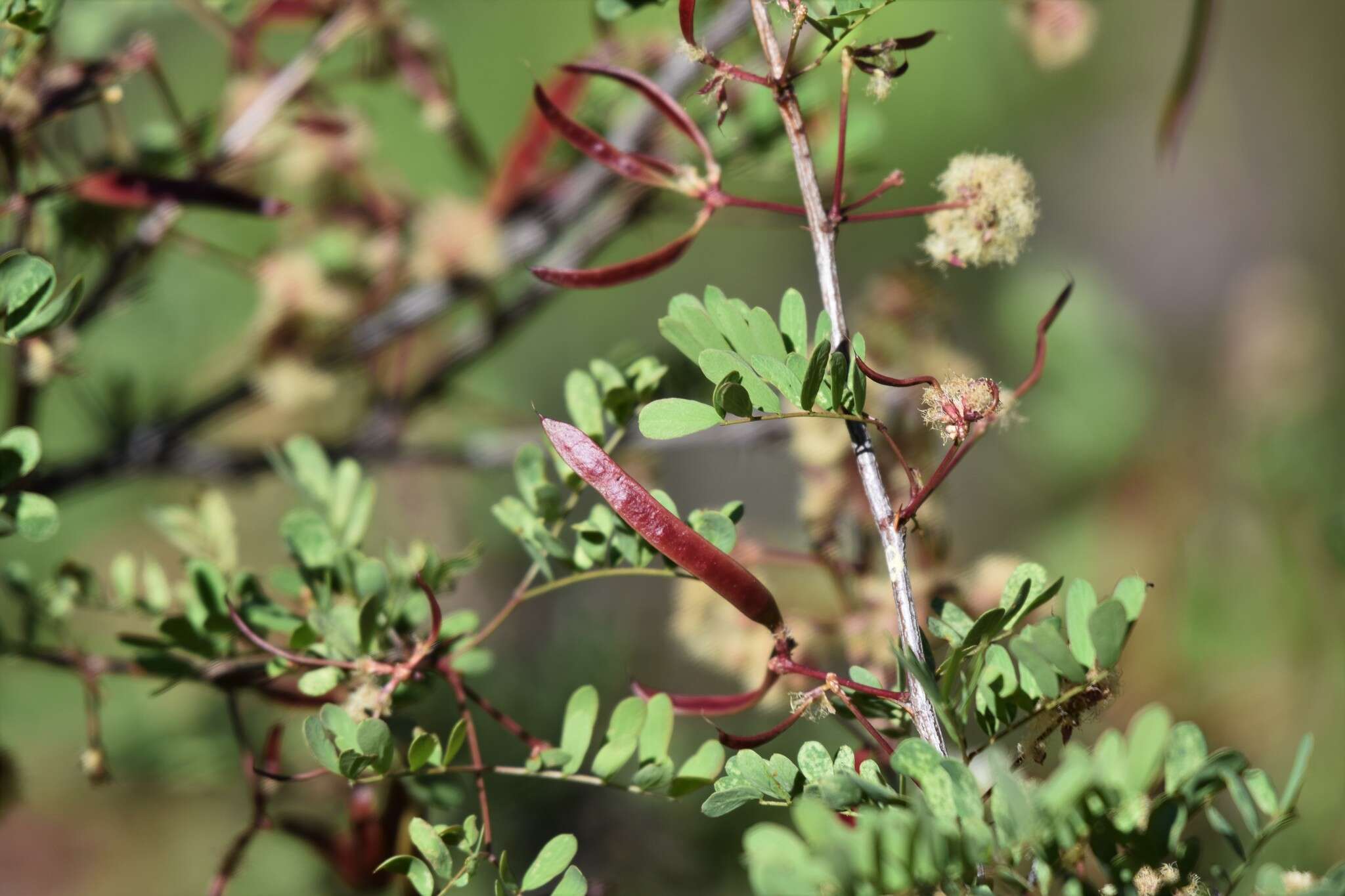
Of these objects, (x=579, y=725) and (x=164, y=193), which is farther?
(x=164, y=193)

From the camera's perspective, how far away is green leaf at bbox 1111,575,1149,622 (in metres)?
0.31

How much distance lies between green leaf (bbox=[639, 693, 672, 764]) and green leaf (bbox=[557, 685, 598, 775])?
2cm

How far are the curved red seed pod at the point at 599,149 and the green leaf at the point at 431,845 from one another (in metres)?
0.26

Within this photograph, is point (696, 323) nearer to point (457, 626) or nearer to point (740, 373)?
point (740, 373)

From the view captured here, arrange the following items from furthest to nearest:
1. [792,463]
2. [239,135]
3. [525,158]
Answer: [792,463] → [525,158] → [239,135]

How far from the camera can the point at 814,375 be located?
0.32 metres

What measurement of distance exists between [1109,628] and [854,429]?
104mm

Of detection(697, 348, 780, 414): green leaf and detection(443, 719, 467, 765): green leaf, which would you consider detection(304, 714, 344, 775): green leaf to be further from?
detection(697, 348, 780, 414): green leaf

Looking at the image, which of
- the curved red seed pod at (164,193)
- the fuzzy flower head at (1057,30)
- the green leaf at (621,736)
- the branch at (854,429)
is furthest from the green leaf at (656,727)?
the fuzzy flower head at (1057,30)

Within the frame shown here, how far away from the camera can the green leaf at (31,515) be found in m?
0.39

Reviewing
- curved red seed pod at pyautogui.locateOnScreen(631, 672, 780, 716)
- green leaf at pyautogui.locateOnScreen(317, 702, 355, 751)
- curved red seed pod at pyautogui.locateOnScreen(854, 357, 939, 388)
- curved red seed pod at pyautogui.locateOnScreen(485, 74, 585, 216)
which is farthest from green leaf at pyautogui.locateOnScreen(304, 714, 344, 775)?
curved red seed pod at pyautogui.locateOnScreen(485, 74, 585, 216)

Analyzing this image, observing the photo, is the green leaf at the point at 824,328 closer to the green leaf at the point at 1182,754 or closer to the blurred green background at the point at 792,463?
the green leaf at the point at 1182,754

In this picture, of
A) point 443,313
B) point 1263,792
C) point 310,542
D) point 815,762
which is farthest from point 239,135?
point 1263,792

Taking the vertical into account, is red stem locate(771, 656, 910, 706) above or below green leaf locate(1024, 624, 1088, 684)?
below
